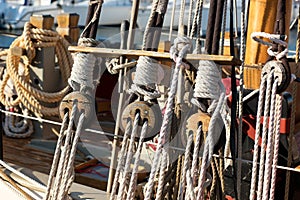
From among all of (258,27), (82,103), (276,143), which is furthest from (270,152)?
(258,27)

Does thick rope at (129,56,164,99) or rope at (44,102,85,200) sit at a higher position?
thick rope at (129,56,164,99)

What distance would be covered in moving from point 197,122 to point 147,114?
0.58 ft

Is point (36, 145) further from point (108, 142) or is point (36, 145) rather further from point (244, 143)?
point (244, 143)

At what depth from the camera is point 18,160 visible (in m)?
3.03

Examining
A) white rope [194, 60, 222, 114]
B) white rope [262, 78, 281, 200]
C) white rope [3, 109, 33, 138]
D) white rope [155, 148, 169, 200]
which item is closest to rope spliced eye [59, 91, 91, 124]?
white rope [155, 148, 169, 200]

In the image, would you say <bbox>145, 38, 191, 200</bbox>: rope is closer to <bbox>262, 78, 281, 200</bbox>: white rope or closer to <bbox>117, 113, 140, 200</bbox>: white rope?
<bbox>117, 113, 140, 200</bbox>: white rope

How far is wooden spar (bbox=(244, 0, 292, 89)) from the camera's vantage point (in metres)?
2.32

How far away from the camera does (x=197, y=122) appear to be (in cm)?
158

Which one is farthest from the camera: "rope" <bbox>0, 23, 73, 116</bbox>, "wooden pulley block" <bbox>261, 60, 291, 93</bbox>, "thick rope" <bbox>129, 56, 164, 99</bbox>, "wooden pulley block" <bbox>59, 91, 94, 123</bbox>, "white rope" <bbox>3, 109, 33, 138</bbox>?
"white rope" <bbox>3, 109, 33, 138</bbox>

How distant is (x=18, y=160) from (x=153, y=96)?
1.59m

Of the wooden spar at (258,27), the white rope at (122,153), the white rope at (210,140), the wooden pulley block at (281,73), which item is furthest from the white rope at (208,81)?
the wooden spar at (258,27)

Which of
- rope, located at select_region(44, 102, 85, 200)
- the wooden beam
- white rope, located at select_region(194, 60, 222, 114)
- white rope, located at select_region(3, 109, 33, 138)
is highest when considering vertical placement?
the wooden beam

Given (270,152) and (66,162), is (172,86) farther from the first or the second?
(66,162)

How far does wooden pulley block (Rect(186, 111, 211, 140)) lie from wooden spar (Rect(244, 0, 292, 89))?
773 millimetres
